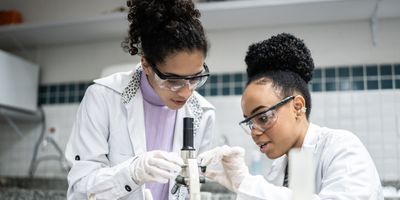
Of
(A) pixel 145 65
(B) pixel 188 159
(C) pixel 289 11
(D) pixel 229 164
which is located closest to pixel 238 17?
(C) pixel 289 11

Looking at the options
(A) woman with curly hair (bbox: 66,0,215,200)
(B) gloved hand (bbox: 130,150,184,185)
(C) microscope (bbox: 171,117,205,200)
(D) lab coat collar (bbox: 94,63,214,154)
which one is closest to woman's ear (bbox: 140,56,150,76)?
(A) woman with curly hair (bbox: 66,0,215,200)

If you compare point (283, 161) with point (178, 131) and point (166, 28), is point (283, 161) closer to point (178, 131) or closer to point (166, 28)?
point (178, 131)

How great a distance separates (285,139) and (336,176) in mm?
250

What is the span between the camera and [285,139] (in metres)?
1.39

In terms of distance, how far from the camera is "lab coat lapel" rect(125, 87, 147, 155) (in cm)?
144

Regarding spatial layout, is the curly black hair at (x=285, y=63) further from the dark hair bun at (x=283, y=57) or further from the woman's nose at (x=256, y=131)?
the woman's nose at (x=256, y=131)

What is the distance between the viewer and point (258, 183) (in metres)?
1.14

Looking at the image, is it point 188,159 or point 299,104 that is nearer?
point 188,159

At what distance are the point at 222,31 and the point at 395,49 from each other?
119cm

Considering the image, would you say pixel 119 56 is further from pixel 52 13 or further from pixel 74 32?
pixel 52 13

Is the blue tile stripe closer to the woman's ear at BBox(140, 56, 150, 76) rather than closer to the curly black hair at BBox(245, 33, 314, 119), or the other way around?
the curly black hair at BBox(245, 33, 314, 119)

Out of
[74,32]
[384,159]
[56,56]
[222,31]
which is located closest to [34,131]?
[56,56]

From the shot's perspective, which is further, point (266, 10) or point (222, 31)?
point (222, 31)

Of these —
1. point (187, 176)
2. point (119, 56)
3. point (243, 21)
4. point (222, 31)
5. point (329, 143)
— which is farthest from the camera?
point (119, 56)
